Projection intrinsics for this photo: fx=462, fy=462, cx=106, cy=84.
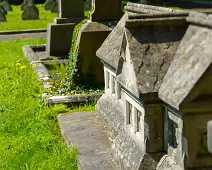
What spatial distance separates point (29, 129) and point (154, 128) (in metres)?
2.39

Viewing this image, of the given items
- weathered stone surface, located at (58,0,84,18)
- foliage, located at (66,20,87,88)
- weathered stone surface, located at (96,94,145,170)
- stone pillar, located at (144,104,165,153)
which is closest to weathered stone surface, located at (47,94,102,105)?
foliage, located at (66,20,87,88)

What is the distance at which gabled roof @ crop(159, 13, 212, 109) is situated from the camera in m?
2.79

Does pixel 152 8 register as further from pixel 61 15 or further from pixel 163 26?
pixel 61 15

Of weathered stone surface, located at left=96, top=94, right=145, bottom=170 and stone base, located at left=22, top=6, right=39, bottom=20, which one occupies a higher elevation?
stone base, located at left=22, top=6, right=39, bottom=20

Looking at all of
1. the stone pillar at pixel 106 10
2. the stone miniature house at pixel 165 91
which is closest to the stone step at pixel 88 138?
the stone miniature house at pixel 165 91

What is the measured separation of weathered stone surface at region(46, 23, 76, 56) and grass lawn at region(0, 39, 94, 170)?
2.61 metres

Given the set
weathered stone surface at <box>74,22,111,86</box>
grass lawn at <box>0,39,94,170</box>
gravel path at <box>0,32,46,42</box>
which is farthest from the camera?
gravel path at <box>0,32,46,42</box>

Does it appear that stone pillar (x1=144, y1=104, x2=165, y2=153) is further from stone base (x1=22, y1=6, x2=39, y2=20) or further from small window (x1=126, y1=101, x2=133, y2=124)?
stone base (x1=22, y1=6, x2=39, y2=20)

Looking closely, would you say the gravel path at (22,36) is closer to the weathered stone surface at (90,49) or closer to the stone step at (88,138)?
the weathered stone surface at (90,49)

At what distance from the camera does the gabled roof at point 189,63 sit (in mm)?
2789

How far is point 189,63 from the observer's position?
9.57 ft

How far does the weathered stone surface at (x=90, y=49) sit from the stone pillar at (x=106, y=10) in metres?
0.14

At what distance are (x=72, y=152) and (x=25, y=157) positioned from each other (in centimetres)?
57

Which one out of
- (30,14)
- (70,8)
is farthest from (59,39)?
(30,14)
